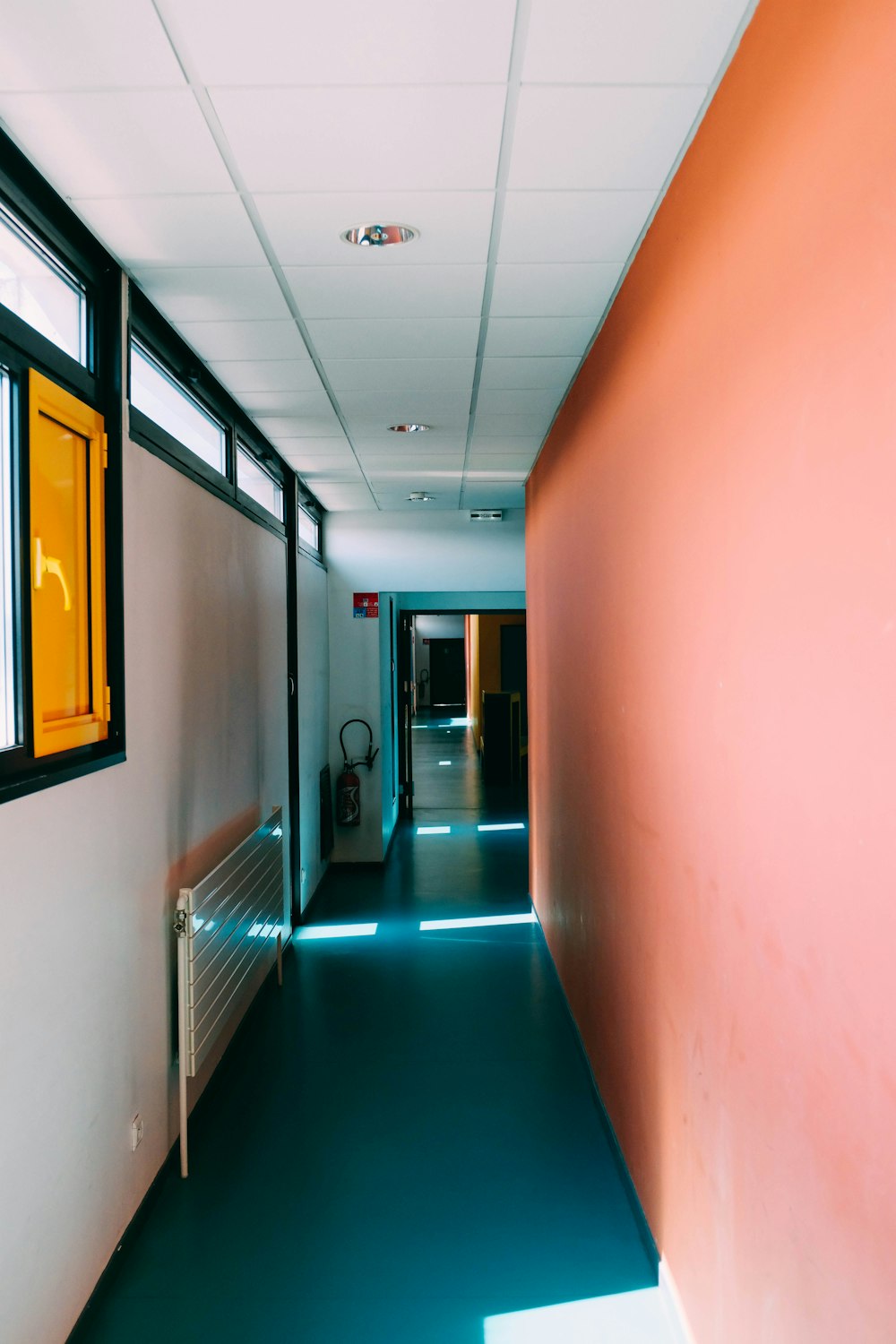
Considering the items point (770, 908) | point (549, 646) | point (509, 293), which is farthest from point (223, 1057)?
point (509, 293)

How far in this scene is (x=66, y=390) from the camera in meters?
2.26

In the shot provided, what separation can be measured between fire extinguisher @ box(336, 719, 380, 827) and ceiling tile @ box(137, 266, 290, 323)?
4.73 metres

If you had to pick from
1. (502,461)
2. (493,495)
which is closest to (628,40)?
(502,461)

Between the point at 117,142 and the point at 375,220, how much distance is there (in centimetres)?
65

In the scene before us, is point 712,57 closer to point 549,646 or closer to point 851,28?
point 851,28

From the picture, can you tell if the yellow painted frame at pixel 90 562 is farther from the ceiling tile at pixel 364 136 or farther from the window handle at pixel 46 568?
the ceiling tile at pixel 364 136

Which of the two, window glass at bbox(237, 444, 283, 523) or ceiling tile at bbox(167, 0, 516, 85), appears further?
window glass at bbox(237, 444, 283, 523)

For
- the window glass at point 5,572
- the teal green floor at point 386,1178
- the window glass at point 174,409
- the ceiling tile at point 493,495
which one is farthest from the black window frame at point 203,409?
the teal green floor at point 386,1178

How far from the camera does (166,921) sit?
3041 mm

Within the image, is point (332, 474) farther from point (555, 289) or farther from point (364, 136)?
point (364, 136)

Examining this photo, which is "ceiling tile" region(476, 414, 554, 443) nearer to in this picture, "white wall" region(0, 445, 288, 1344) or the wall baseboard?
"white wall" region(0, 445, 288, 1344)

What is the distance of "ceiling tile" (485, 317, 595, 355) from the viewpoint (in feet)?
10.2

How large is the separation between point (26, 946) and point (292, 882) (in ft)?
12.6

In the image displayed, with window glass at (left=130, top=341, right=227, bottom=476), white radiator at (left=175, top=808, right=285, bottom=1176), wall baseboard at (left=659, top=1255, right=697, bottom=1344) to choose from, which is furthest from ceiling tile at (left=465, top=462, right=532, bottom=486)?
wall baseboard at (left=659, top=1255, right=697, bottom=1344)
